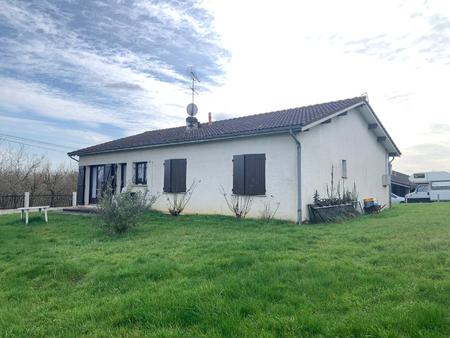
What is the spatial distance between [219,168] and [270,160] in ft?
7.58

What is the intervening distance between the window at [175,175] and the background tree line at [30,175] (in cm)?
1197

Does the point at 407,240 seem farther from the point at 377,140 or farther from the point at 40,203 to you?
the point at 40,203

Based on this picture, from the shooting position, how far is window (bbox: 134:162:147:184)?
16.3 m

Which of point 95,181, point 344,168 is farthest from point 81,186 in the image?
point 344,168

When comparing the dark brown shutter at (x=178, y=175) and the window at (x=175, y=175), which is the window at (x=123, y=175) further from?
the dark brown shutter at (x=178, y=175)

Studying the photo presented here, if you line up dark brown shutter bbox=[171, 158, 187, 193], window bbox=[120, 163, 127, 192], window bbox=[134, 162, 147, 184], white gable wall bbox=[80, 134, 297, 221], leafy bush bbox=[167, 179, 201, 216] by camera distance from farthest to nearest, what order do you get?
window bbox=[120, 163, 127, 192] < window bbox=[134, 162, 147, 184] < dark brown shutter bbox=[171, 158, 187, 193] < leafy bush bbox=[167, 179, 201, 216] < white gable wall bbox=[80, 134, 297, 221]

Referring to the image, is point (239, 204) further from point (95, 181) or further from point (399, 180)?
point (399, 180)

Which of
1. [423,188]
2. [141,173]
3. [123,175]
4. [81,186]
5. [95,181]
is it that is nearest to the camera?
[141,173]

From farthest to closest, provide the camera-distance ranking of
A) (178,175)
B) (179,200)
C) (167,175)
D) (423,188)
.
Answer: (423,188) < (167,175) < (178,175) < (179,200)

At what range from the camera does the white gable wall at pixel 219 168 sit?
1123 cm

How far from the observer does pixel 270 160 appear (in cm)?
1161

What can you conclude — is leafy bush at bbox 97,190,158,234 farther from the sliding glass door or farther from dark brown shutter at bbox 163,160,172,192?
the sliding glass door

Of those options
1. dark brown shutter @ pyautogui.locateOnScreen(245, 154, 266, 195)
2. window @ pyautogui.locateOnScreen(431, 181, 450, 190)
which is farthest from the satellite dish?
window @ pyautogui.locateOnScreen(431, 181, 450, 190)

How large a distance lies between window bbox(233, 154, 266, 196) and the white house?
35 millimetres
